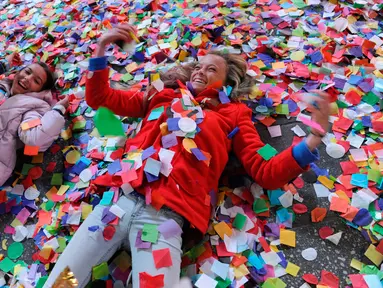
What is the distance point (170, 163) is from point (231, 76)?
53cm

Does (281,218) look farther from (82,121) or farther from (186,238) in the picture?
(82,121)

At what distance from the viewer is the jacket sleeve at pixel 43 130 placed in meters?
1.50

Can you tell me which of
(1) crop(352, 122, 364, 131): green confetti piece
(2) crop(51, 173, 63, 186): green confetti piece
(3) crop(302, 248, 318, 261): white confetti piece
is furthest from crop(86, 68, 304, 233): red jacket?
(1) crop(352, 122, 364, 131): green confetti piece

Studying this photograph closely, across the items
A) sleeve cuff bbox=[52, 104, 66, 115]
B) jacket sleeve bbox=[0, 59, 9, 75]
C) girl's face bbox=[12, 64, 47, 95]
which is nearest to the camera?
sleeve cuff bbox=[52, 104, 66, 115]

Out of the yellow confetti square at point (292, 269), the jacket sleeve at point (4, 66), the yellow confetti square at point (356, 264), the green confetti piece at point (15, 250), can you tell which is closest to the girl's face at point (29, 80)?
the jacket sleeve at point (4, 66)

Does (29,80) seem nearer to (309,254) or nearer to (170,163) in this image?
(170,163)

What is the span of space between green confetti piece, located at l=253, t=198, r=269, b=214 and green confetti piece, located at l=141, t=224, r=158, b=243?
0.39 m

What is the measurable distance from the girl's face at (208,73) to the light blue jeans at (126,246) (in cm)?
53

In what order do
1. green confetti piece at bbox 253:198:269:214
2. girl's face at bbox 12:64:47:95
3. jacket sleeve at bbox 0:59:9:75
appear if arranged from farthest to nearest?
jacket sleeve at bbox 0:59:9:75 < girl's face at bbox 12:64:47:95 < green confetti piece at bbox 253:198:269:214

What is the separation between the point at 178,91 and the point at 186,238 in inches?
22.5

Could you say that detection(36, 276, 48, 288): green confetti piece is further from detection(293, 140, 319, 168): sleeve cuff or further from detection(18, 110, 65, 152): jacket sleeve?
detection(293, 140, 319, 168): sleeve cuff

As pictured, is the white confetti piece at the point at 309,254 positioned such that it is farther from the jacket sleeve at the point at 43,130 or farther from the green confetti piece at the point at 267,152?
the jacket sleeve at the point at 43,130

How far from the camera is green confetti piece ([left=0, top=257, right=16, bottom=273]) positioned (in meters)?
1.29

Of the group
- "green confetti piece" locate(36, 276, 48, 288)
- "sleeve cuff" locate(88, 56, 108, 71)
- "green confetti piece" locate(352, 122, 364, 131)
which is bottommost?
"green confetti piece" locate(36, 276, 48, 288)
